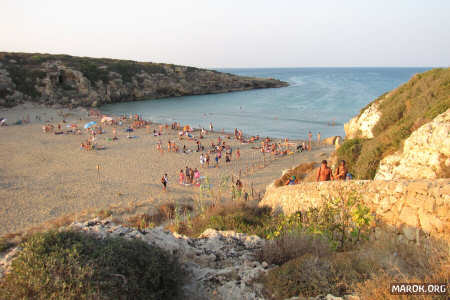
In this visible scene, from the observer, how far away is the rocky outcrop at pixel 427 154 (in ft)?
23.7

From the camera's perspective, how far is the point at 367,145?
10.7m

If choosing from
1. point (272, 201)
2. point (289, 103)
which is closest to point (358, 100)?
point (289, 103)

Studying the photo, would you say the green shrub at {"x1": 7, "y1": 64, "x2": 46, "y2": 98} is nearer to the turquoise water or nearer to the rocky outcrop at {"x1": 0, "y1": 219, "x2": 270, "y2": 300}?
the turquoise water

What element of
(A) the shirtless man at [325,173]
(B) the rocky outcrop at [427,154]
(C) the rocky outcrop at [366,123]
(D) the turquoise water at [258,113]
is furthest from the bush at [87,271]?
(D) the turquoise water at [258,113]

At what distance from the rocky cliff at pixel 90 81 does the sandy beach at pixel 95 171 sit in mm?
18689

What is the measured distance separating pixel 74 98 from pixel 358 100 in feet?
163

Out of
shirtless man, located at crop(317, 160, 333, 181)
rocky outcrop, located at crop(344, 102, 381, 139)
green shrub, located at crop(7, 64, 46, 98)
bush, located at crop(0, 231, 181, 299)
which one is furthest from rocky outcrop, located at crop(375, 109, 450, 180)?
green shrub, located at crop(7, 64, 46, 98)

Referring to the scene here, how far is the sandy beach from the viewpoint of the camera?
13266 millimetres

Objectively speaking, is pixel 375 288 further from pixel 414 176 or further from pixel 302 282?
pixel 414 176

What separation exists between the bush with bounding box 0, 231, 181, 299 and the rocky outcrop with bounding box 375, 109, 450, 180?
23.0ft

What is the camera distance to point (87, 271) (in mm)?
2873

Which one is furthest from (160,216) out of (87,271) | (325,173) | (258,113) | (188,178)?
(258,113)

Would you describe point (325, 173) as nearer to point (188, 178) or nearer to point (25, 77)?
point (188, 178)

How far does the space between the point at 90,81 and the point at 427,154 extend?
58.2 metres
